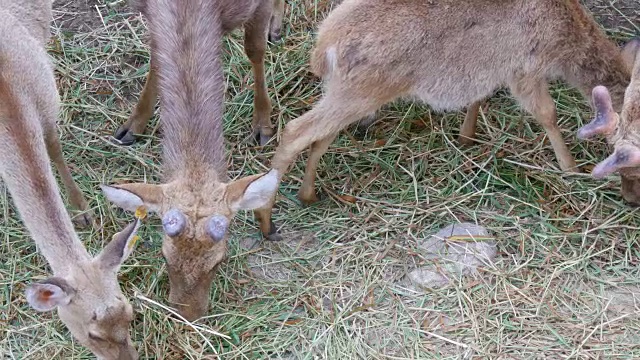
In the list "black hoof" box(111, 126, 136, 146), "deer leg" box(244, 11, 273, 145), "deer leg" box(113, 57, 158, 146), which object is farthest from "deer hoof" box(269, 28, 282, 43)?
"black hoof" box(111, 126, 136, 146)

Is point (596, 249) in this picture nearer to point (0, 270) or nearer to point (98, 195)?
point (98, 195)

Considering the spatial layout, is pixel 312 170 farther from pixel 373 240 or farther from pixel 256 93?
pixel 256 93

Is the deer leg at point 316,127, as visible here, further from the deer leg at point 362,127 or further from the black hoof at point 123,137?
the black hoof at point 123,137

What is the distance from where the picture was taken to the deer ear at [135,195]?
4.81 m

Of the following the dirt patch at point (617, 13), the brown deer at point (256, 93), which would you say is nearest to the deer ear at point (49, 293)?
the brown deer at point (256, 93)

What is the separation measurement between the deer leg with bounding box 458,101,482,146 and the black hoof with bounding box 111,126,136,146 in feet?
7.83

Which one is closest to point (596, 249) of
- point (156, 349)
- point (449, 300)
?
point (449, 300)

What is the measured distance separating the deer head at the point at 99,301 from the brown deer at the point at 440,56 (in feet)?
Result: 4.48

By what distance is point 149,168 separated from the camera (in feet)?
21.1

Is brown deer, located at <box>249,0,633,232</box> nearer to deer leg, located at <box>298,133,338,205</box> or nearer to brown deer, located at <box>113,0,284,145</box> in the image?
deer leg, located at <box>298,133,338,205</box>

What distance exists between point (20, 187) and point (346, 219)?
2.13 metres

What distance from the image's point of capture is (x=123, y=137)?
21.8 ft

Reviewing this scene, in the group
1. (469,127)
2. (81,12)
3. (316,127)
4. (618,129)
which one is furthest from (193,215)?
(81,12)

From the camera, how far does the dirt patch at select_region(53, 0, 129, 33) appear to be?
7.50m
